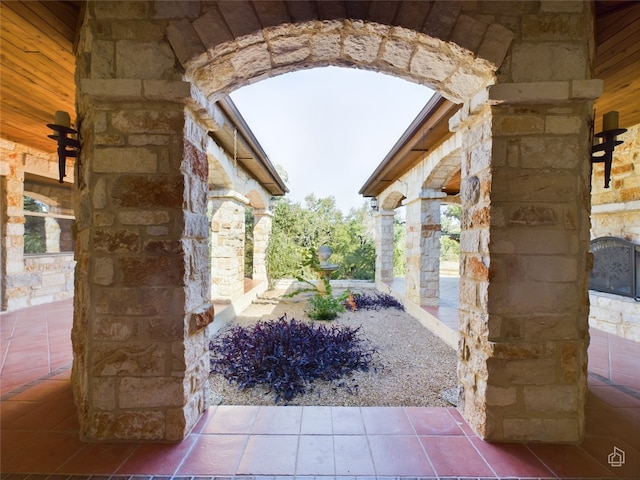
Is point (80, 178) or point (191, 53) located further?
point (80, 178)

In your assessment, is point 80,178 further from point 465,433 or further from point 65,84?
point 465,433

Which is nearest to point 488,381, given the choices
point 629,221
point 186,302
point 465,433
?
point 465,433

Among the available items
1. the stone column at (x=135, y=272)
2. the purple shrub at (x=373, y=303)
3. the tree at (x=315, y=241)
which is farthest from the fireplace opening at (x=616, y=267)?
the tree at (x=315, y=241)

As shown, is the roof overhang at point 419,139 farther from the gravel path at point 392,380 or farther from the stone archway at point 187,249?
the gravel path at point 392,380

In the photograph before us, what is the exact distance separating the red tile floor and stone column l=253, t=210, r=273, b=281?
5638mm

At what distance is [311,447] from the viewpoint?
159cm

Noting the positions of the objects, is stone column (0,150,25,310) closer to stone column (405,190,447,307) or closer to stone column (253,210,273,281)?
stone column (253,210,273,281)

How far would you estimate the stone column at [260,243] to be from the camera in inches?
305

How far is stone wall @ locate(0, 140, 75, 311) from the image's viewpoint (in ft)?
13.8

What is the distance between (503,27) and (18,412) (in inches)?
138

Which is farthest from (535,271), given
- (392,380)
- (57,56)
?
(57,56)

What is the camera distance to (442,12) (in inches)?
60.8

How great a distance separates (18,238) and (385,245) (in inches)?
275

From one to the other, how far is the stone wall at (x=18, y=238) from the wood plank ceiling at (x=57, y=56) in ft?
4.86
